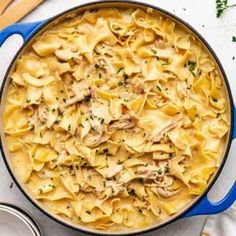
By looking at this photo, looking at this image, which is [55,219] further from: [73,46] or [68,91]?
[73,46]

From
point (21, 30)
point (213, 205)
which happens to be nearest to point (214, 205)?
point (213, 205)

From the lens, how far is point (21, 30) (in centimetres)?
274

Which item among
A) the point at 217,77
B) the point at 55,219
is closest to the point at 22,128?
the point at 55,219

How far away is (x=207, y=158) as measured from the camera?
273 cm

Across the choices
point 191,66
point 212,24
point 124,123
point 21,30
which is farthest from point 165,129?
point 21,30

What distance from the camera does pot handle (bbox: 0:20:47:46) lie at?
8.94ft

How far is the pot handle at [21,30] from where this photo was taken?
2.72 metres

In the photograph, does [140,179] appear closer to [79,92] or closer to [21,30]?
[79,92]

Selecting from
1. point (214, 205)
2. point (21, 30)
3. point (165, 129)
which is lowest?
point (214, 205)

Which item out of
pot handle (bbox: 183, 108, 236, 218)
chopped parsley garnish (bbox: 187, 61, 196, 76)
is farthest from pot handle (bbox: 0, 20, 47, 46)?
pot handle (bbox: 183, 108, 236, 218)

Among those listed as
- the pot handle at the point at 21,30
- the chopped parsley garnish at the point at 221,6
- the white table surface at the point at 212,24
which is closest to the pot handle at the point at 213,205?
the white table surface at the point at 212,24

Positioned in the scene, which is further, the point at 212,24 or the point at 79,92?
the point at 212,24

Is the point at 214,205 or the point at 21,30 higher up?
the point at 21,30

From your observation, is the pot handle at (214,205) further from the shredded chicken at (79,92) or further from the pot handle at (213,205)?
the shredded chicken at (79,92)
